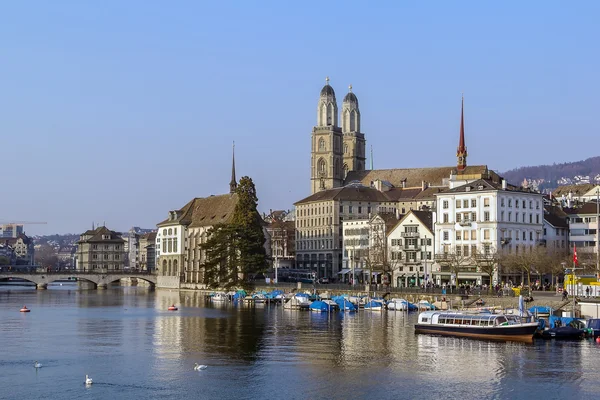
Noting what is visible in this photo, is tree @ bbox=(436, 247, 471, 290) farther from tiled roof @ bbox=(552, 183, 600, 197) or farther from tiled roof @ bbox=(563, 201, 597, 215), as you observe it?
tiled roof @ bbox=(552, 183, 600, 197)

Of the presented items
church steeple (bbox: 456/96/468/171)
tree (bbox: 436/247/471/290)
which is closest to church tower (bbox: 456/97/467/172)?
church steeple (bbox: 456/96/468/171)

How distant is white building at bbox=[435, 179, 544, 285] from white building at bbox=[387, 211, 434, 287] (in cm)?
352

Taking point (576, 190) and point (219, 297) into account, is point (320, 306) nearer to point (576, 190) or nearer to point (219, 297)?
point (219, 297)

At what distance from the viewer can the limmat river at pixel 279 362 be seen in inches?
1847

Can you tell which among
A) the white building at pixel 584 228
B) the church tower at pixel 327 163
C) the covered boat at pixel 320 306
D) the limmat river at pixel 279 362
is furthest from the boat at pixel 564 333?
the church tower at pixel 327 163

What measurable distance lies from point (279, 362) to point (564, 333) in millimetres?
22059

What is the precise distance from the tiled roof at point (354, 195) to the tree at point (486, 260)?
52.6 meters

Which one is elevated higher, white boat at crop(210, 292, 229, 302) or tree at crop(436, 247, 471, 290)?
tree at crop(436, 247, 471, 290)

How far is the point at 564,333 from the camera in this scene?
67500 millimetres

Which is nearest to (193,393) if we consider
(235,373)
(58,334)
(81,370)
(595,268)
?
(235,373)

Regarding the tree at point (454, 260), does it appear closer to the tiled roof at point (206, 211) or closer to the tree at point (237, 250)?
the tree at point (237, 250)

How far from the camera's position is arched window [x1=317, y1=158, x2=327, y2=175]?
198m

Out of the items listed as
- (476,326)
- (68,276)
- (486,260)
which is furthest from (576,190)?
(476,326)

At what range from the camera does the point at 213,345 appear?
211 feet
